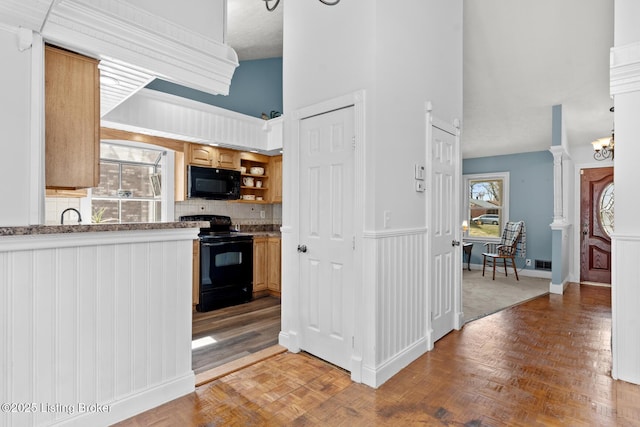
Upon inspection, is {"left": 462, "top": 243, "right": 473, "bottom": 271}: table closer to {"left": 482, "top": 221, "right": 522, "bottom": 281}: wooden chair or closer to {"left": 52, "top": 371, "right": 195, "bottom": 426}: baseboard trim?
{"left": 482, "top": 221, "right": 522, "bottom": 281}: wooden chair

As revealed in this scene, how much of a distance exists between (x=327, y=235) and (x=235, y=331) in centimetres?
155

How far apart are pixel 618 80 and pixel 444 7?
5.16 feet

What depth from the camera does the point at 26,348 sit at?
169 cm

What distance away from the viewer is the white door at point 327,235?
2.62 m

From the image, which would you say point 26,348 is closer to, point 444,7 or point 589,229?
point 444,7

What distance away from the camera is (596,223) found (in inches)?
239

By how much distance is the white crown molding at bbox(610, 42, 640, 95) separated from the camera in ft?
7.91

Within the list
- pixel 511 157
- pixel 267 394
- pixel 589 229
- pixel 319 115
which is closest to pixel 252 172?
pixel 319 115

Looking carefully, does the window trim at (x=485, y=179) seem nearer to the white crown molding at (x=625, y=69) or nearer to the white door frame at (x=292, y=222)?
the white crown molding at (x=625, y=69)

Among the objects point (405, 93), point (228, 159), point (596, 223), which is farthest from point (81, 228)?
point (596, 223)

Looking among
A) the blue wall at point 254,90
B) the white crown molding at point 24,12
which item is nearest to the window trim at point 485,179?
the blue wall at point 254,90

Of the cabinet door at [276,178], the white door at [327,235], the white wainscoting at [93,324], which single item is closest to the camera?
the white wainscoting at [93,324]

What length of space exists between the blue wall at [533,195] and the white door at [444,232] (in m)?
4.18

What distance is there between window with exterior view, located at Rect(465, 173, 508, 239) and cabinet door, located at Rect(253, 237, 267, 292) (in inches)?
195
